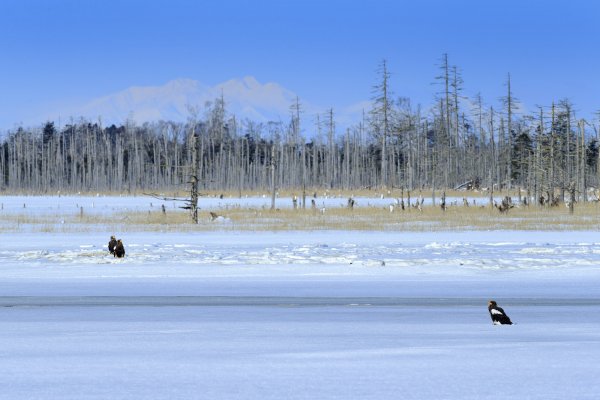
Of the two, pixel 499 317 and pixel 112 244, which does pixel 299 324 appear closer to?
pixel 499 317

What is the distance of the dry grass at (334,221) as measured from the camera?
32750 mm

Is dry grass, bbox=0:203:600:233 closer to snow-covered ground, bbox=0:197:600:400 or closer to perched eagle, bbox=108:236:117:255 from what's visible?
snow-covered ground, bbox=0:197:600:400

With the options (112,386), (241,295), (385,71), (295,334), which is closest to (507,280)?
(241,295)

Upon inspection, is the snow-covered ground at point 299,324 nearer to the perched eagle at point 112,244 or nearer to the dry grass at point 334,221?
the perched eagle at point 112,244

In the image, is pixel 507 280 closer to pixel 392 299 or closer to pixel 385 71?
pixel 392 299

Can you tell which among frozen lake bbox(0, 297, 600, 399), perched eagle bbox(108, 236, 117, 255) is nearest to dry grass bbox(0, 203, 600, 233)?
perched eagle bbox(108, 236, 117, 255)

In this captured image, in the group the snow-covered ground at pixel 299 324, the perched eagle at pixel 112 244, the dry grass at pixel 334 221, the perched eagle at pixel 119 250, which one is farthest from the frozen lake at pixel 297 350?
the dry grass at pixel 334 221

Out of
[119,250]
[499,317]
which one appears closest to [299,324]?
[499,317]

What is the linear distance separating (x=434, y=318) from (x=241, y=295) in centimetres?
403

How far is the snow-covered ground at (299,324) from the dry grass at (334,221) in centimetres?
998

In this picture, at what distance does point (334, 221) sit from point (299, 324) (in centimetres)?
2546

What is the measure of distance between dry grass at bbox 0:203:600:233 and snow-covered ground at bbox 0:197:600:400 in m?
9.98

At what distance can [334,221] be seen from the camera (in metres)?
36.2

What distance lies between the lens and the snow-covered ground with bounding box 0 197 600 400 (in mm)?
7188
